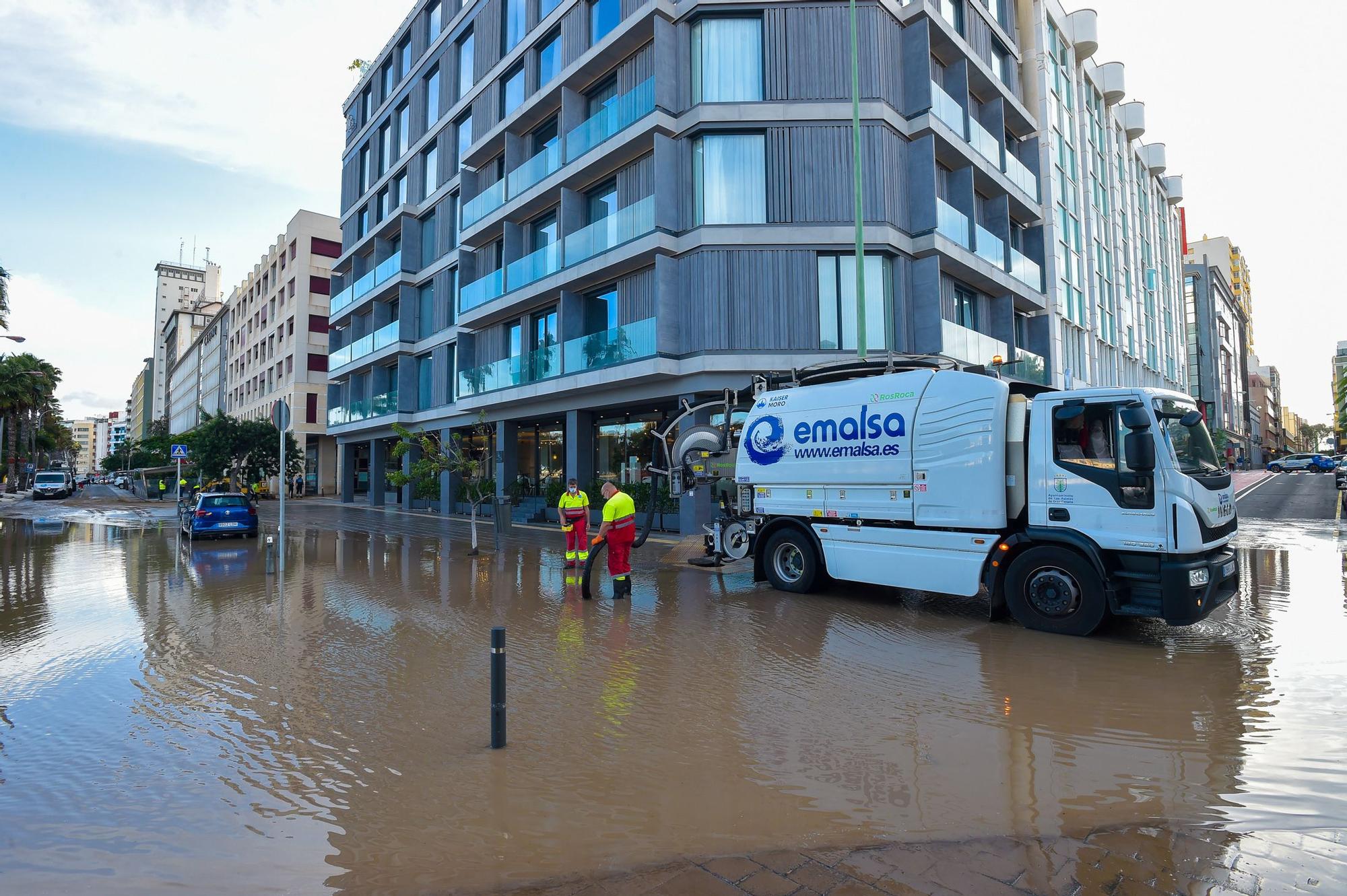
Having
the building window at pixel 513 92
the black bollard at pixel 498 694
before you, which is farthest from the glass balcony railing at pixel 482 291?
the black bollard at pixel 498 694

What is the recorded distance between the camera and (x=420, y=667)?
631 centimetres

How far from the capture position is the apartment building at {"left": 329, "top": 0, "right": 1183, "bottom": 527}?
17844 mm

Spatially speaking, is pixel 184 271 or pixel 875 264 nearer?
pixel 875 264

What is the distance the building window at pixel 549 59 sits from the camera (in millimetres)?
22984

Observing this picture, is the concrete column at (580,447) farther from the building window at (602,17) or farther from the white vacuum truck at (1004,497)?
the white vacuum truck at (1004,497)

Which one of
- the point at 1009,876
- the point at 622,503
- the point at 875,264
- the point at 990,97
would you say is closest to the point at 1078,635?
the point at 1009,876

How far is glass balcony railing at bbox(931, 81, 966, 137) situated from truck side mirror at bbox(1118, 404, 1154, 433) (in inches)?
557

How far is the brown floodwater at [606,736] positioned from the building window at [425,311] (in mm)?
22828

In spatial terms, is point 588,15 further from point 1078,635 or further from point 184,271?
point 184,271

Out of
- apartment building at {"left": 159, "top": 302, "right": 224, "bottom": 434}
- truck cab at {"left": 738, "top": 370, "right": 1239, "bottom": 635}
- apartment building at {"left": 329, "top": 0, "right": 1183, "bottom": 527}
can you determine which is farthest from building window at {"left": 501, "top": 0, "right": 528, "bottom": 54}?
apartment building at {"left": 159, "top": 302, "right": 224, "bottom": 434}

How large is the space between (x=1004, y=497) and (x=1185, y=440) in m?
1.80

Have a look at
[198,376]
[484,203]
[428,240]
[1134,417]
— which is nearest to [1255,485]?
[1134,417]

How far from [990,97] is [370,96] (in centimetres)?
3107

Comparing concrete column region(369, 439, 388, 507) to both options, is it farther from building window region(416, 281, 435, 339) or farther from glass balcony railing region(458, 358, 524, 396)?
glass balcony railing region(458, 358, 524, 396)
